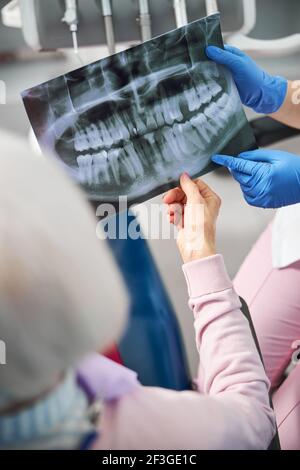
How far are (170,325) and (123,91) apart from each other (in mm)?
425

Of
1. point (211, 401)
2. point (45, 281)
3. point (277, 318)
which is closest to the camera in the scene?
point (45, 281)

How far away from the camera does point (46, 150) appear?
96 cm

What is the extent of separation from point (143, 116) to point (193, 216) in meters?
0.19

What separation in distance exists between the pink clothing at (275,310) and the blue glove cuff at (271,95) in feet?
A: 0.86

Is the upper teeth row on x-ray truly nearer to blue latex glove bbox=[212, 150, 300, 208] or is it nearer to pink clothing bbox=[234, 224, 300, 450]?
blue latex glove bbox=[212, 150, 300, 208]

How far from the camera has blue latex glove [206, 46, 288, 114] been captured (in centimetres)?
100

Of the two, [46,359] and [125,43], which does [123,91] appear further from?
[46,359]

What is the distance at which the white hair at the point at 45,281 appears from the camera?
525 millimetres

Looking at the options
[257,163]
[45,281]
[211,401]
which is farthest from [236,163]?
[45,281]

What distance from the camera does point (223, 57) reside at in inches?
39.1

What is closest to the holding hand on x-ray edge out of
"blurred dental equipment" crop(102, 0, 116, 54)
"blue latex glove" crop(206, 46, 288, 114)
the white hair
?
"blue latex glove" crop(206, 46, 288, 114)

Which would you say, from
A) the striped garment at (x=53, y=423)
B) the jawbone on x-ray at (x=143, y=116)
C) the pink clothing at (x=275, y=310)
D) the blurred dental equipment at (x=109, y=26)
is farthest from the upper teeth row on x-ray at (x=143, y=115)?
the striped garment at (x=53, y=423)

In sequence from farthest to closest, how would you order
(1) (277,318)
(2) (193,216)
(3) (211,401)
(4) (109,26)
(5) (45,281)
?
(1) (277,318) → (4) (109,26) → (2) (193,216) → (3) (211,401) → (5) (45,281)

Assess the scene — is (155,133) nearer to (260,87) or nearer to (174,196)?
(174,196)
